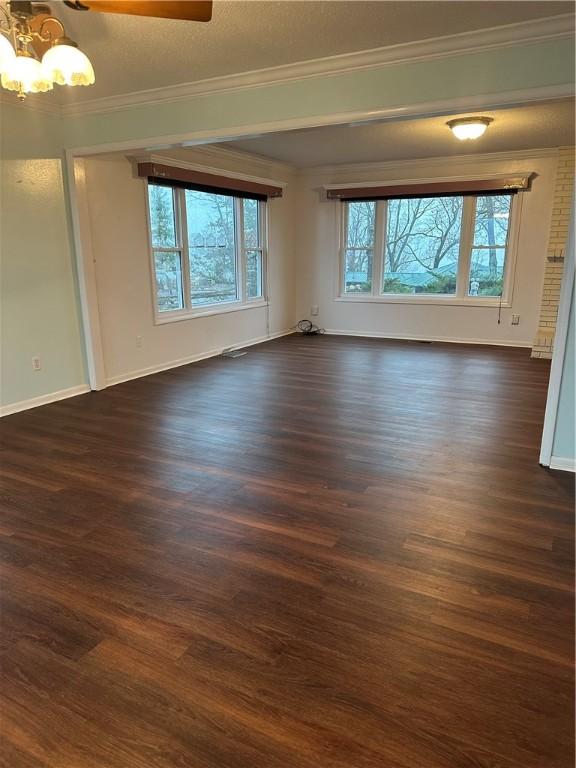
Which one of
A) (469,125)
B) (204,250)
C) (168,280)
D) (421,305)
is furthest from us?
(421,305)

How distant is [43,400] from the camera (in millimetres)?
4395

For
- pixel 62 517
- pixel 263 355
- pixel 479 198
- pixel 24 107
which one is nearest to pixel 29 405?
pixel 62 517

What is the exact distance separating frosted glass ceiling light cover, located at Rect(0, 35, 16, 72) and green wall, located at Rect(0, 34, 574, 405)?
1.65 m

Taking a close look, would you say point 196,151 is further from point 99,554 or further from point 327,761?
point 327,761

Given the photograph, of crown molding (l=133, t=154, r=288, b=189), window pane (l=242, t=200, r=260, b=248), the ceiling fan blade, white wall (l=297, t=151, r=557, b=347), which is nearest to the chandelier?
the ceiling fan blade

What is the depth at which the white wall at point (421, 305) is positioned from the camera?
6512mm

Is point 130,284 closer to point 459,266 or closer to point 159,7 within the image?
point 159,7

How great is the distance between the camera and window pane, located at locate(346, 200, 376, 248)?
7461 mm

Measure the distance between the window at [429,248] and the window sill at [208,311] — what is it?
5.30 ft

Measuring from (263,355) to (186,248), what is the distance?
5.30 ft

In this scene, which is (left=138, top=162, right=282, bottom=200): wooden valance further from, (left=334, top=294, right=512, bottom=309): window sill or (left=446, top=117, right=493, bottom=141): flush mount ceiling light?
(left=446, top=117, right=493, bottom=141): flush mount ceiling light

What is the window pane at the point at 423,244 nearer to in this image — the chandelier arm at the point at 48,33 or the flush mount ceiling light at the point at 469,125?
the flush mount ceiling light at the point at 469,125

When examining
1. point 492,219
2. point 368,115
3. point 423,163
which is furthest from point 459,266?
point 368,115

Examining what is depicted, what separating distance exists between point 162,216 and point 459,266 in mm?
4167
